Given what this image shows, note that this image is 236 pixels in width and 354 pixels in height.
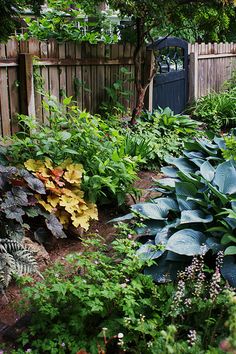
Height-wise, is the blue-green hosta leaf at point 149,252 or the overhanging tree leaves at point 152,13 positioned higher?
the overhanging tree leaves at point 152,13

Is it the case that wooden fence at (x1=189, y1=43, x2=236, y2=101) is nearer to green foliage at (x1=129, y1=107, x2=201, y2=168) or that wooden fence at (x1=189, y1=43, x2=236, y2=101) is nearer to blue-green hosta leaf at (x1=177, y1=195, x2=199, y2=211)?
green foliage at (x1=129, y1=107, x2=201, y2=168)

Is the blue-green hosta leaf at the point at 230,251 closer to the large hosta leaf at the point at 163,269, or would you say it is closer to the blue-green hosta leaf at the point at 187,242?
the blue-green hosta leaf at the point at 187,242

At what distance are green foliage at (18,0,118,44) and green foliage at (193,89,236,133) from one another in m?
2.59

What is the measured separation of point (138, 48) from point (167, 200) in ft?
11.9

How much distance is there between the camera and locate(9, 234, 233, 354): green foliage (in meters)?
2.27

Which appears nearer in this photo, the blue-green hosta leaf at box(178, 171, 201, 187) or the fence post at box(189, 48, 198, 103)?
the blue-green hosta leaf at box(178, 171, 201, 187)

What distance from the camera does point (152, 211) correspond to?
3453mm

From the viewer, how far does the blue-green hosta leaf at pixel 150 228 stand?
131 inches

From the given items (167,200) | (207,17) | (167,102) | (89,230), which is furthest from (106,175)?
(167,102)

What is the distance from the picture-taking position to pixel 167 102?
8.60m

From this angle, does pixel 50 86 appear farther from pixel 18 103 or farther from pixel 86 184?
pixel 86 184

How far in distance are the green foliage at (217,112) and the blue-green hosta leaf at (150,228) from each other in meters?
5.13

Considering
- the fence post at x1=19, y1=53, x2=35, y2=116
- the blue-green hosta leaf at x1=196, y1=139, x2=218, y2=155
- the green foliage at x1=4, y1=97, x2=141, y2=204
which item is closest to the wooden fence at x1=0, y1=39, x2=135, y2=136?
the fence post at x1=19, y1=53, x2=35, y2=116

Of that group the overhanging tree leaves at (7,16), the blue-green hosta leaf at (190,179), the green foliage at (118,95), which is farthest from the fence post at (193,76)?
the overhanging tree leaves at (7,16)
